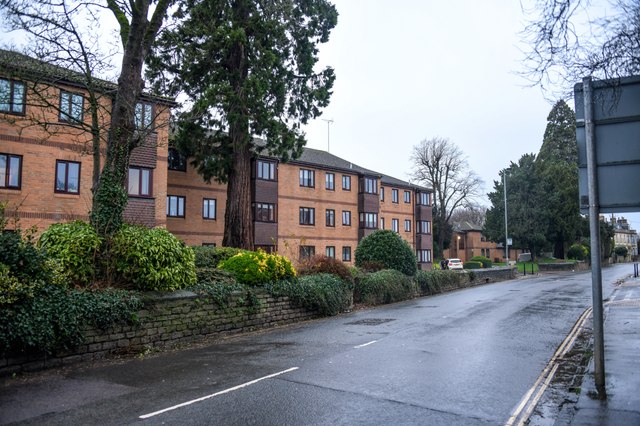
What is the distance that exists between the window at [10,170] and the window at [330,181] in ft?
84.3

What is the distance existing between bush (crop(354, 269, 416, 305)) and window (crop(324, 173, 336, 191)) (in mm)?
20713

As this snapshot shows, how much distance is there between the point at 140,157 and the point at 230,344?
1771 centimetres

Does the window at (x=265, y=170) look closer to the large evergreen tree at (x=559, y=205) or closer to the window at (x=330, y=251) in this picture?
the window at (x=330, y=251)

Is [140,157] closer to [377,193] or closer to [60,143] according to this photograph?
[60,143]

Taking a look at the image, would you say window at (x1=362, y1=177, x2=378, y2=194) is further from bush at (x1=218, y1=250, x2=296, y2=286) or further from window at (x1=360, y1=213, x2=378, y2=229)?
bush at (x1=218, y1=250, x2=296, y2=286)

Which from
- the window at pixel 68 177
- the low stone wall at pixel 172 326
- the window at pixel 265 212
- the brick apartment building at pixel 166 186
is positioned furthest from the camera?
the window at pixel 265 212

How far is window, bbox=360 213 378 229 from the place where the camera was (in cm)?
4641

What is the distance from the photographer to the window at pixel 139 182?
85.6 ft

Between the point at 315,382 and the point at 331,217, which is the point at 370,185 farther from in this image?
the point at 315,382

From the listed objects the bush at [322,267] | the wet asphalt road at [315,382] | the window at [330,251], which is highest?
the window at [330,251]

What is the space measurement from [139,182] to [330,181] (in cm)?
2093

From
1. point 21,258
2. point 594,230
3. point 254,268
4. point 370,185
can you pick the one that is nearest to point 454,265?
point 370,185

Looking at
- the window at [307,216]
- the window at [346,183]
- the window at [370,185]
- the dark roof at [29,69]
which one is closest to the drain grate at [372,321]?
the dark roof at [29,69]

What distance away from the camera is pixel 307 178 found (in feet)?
138
